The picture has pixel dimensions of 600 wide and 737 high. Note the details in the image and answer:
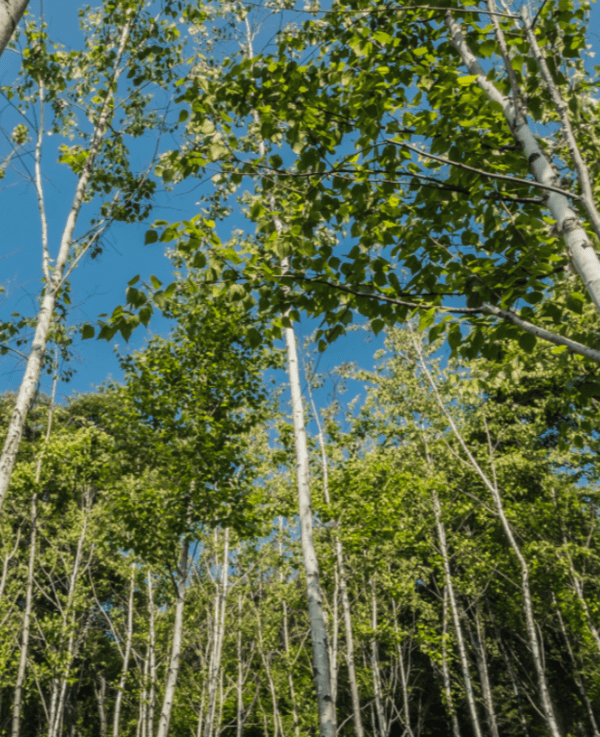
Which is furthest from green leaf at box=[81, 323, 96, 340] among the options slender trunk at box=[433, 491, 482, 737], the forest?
slender trunk at box=[433, 491, 482, 737]

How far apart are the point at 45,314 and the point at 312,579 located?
4.70 m

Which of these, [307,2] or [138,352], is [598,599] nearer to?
[138,352]

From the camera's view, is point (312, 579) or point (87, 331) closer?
point (87, 331)

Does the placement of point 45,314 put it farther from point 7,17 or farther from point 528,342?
point 528,342

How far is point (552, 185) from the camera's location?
2346 millimetres

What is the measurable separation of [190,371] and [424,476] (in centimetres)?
1214

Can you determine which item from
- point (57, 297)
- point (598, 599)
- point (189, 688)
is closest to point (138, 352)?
point (57, 297)

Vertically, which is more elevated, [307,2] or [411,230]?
[307,2]

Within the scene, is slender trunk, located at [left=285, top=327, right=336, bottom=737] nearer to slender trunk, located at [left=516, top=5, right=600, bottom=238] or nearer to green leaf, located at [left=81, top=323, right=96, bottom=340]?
green leaf, located at [left=81, top=323, right=96, bottom=340]

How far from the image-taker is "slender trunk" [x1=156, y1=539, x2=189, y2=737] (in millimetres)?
6867

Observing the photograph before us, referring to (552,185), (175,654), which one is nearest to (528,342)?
(552,185)

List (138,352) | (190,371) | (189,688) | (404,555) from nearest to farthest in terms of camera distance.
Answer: (190,371) → (138,352) → (404,555) → (189,688)

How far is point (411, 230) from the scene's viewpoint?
314 cm

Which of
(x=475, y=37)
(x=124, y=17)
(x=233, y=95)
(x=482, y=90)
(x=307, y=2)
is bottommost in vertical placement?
(x=482, y=90)
